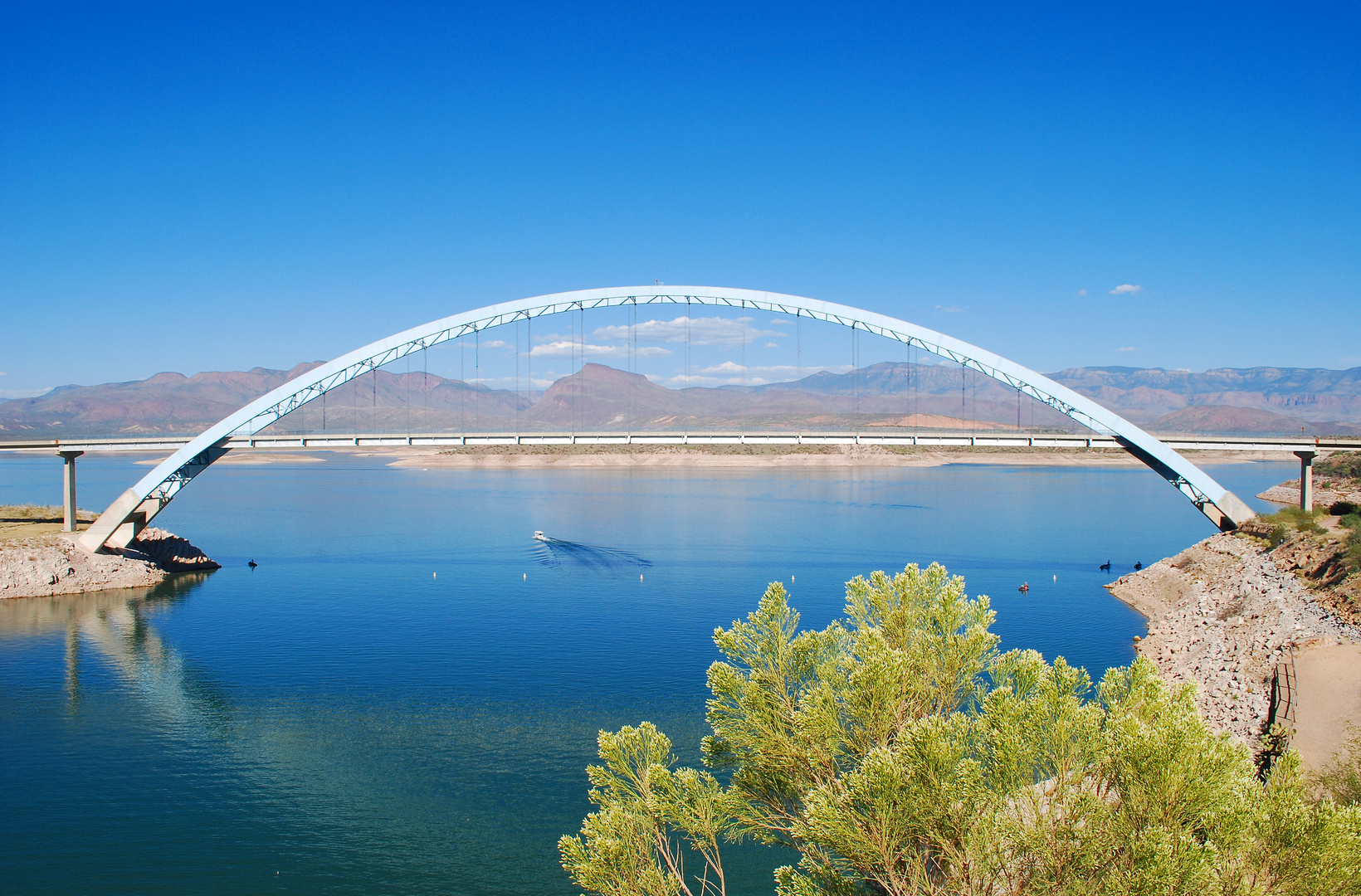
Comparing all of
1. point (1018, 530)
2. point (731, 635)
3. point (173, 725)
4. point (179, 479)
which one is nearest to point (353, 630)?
point (173, 725)

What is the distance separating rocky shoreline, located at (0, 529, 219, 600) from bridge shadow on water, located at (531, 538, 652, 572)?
1643cm

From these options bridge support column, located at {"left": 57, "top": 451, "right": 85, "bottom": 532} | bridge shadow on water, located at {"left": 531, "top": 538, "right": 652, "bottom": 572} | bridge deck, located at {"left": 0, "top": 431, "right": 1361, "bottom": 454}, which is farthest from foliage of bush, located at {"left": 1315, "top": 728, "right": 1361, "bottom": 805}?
bridge support column, located at {"left": 57, "top": 451, "right": 85, "bottom": 532}

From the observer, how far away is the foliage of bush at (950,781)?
6.89 m

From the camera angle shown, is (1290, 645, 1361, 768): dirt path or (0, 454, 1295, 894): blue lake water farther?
(1290, 645, 1361, 768): dirt path

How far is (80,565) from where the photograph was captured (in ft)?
118

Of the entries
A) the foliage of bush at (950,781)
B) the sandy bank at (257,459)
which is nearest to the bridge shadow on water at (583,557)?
the foliage of bush at (950,781)

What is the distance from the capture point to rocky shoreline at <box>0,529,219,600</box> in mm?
34219

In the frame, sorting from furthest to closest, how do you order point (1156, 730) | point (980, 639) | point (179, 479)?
point (179, 479) → point (980, 639) → point (1156, 730)

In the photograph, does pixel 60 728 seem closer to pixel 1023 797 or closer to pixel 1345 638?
pixel 1023 797

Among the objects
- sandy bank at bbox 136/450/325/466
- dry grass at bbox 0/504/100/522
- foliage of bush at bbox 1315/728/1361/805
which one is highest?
sandy bank at bbox 136/450/325/466

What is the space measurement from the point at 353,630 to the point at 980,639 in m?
24.5

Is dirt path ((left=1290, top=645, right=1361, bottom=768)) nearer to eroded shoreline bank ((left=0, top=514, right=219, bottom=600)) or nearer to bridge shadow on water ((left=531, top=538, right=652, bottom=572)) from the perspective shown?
bridge shadow on water ((left=531, top=538, right=652, bottom=572))

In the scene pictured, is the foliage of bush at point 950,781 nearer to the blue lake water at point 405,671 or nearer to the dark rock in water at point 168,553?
the blue lake water at point 405,671

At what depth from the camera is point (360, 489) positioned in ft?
289
